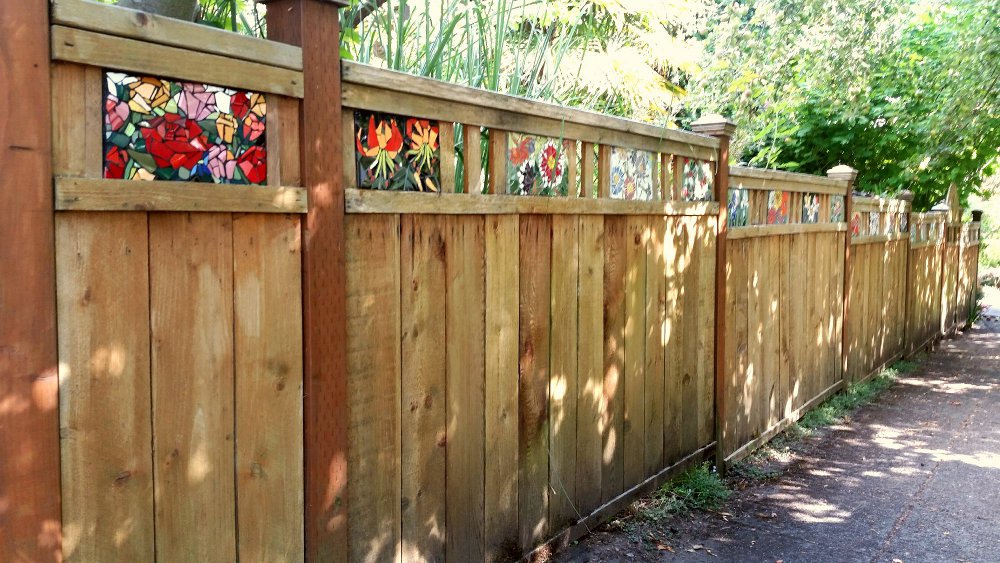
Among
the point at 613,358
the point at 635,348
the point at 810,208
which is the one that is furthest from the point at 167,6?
the point at 810,208

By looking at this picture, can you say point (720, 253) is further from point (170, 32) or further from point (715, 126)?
point (170, 32)

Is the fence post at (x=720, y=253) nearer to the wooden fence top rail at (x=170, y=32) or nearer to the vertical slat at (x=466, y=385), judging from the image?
the vertical slat at (x=466, y=385)

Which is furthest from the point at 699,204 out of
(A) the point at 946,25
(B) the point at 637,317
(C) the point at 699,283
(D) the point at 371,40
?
(A) the point at 946,25

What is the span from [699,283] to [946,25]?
28.6 ft

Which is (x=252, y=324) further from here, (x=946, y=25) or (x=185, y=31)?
(x=946, y=25)

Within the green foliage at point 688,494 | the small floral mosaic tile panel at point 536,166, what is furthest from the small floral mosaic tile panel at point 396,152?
the green foliage at point 688,494

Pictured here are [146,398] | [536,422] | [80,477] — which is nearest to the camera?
[80,477]

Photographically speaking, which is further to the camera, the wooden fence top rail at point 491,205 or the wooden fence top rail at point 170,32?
the wooden fence top rail at point 491,205

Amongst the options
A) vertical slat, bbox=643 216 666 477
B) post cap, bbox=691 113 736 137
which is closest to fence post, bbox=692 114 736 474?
post cap, bbox=691 113 736 137

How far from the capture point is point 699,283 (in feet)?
17.2

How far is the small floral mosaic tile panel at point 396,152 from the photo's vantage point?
2.82 meters

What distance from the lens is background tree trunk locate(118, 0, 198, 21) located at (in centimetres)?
298

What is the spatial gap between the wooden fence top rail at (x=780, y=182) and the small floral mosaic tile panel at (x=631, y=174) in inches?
44.2

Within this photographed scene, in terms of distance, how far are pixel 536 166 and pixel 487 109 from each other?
0.46 m
